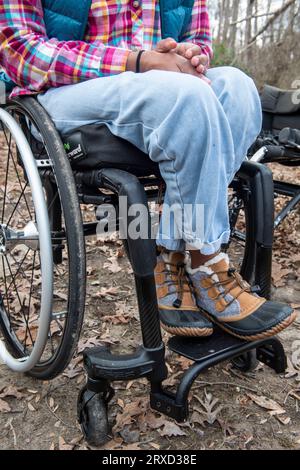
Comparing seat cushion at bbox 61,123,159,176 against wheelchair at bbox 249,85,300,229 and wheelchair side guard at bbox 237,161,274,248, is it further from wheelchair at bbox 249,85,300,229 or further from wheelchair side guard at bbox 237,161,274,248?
wheelchair at bbox 249,85,300,229

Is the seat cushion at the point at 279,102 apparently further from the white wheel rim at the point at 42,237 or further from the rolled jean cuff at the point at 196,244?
the white wheel rim at the point at 42,237

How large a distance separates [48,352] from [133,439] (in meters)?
0.63

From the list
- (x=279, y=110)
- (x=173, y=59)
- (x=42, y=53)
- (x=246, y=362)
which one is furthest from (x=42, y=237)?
(x=279, y=110)

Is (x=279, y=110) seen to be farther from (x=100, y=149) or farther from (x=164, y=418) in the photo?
(x=164, y=418)

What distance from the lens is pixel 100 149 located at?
4.43ft

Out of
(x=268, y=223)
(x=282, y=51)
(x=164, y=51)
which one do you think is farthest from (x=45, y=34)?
(x=282, y=51)

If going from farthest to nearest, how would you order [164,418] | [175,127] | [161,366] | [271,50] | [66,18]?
1. [271,50]
2. [164,418]
3. [66,18]
4. [161,366]
5. [175,127]

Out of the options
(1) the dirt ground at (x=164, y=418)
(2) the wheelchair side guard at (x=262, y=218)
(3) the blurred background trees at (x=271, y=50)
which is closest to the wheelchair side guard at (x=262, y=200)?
(2) the wheelchair side guard at (x=262, y=218)

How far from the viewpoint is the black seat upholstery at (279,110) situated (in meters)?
3.40

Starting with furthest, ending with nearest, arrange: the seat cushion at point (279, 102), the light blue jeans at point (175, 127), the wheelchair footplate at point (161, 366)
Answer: the seat cushion at point (279, 102)
the wheelchair footplate at point (161, 366)
the light blue jeans at point (175, 127)

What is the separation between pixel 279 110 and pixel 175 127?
2.49 meters

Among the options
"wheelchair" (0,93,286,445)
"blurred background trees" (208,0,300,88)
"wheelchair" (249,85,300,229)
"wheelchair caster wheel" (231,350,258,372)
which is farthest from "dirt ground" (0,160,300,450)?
"blurred background trees" (208,0,300,88)

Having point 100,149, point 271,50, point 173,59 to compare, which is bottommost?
point 271,50

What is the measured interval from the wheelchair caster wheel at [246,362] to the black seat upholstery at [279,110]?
213cm
